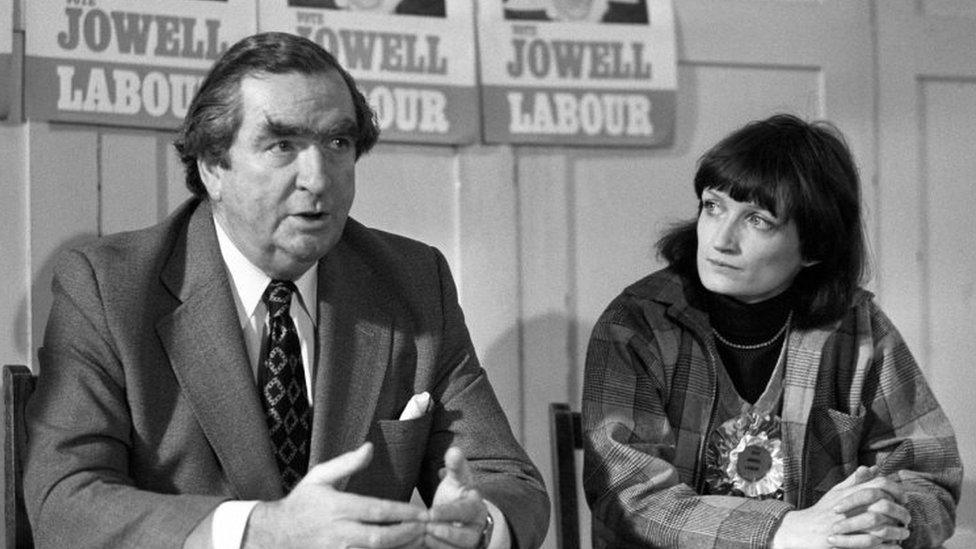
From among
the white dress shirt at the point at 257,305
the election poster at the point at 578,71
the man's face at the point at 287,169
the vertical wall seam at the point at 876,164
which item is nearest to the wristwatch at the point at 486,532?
the white dress shirt at the point at 257,305

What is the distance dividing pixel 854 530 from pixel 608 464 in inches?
15.0

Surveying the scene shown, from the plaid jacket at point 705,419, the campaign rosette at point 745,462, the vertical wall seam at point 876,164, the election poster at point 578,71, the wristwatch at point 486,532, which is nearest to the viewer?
the wristwatch at point 486,532

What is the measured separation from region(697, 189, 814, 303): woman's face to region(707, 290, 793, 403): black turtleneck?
0.05 meters

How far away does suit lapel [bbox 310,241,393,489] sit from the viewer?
185cm

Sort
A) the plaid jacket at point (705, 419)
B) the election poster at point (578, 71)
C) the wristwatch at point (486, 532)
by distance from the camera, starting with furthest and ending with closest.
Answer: the election poster at point (578, 71) → the plaid jacket at point (705, 419) → the wristwatch at point (486, 532)

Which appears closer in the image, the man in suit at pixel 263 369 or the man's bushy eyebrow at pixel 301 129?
the man in suit at pixel 263 369

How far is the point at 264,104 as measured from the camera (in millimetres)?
1832

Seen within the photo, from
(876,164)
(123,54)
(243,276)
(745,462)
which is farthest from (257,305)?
(876,164)

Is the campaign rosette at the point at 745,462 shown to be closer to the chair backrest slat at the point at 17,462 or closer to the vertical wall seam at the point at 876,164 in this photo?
the vertical wall seam at the point at 876,164

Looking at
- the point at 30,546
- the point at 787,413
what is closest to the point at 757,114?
the point at 787,413

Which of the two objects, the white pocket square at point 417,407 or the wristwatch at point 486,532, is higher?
the white pocket square at point 417,407

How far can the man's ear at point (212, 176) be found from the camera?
1.89 m

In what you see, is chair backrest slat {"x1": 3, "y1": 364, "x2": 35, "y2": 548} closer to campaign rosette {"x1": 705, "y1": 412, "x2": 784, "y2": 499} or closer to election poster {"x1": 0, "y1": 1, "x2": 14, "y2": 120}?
election poster {"x1": 0, "y1": 1, "x2": 14, "y2": 120}

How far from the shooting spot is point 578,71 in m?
2.76
